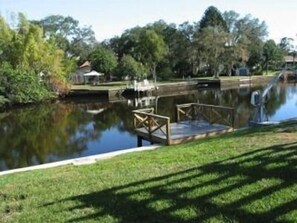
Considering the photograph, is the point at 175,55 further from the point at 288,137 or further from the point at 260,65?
the point at 288,137

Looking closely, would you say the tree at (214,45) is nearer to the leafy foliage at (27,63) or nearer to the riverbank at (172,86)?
the riverbank at (172,86)

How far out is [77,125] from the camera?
27.6 meters

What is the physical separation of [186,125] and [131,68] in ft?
132

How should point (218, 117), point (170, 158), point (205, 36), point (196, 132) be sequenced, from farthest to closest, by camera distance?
point (205, 36) → point (218, 117) → point (196, 132) → point (170, 158)

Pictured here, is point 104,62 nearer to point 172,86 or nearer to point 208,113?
point 172,86

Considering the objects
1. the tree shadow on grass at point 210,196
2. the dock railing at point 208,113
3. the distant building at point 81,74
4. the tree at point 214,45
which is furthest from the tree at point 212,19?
the tree shadow on grass at point 210,196

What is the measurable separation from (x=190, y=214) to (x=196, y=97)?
3967cm

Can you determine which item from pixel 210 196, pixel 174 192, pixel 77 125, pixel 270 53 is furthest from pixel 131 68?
pixel 210 196

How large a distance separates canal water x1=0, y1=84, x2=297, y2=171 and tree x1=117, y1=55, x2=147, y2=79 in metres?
13.0

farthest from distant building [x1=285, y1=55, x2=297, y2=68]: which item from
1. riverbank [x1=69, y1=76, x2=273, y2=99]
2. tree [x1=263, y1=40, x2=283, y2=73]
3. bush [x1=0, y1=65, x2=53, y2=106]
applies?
bush [x1=0, y1=65, x2=53, y2=106]

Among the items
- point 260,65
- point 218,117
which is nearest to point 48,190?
point 218,117

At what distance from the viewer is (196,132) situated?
16.2 meters

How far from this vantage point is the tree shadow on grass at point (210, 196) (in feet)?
16.4

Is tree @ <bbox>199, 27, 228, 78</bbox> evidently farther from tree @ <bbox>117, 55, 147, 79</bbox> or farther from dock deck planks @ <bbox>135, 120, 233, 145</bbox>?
dock deck planks @ <bbox>135, 120, 233, 145</bbox>
